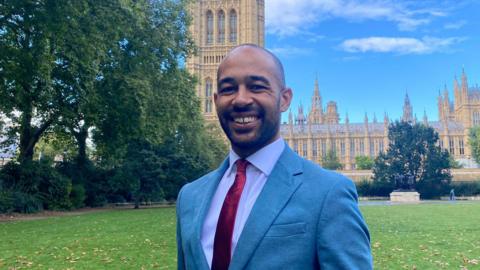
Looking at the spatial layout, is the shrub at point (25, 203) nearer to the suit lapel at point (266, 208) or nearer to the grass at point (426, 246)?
the grass at point (426, 246)

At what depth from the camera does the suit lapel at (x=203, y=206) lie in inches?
59.3

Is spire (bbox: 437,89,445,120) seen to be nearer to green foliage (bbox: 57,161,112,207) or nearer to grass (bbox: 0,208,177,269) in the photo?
green foliage (bbox: 57,161,112,207)

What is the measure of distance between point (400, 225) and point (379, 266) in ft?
22.5

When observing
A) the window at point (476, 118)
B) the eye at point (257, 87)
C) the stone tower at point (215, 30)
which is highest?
the stone tower at point (215, 30)

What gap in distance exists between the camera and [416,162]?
4134cm

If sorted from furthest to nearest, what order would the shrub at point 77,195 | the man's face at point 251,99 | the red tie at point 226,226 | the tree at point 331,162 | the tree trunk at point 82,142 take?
the tree at point 331,162 → the tree trunk at point 82,142 → the shrub at point 77,195 → the man's face at point 251,99 → the red tie at point 226,226

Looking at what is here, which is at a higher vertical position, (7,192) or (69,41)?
(69,41)

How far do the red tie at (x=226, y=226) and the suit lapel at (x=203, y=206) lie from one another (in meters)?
0.05

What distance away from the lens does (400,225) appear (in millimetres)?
12750

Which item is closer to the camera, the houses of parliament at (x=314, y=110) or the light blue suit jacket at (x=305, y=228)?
the light blue suit jacket at (x=305, y=228)

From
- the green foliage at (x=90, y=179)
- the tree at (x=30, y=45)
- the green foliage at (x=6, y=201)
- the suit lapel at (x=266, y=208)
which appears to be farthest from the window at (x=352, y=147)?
the suit lapel at (x=266, y=208)

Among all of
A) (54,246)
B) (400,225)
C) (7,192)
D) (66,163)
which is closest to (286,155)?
(54,246)

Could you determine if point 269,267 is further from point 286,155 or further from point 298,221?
point 286,155

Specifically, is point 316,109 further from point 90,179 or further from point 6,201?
point 6,201
